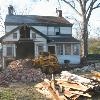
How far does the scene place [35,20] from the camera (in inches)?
2016

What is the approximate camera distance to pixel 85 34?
1703 inches

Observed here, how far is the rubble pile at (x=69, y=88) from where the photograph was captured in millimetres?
18438

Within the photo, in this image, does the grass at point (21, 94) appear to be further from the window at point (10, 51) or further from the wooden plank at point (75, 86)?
the window at point (10, 51)

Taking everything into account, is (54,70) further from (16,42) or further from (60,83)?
(16,42)

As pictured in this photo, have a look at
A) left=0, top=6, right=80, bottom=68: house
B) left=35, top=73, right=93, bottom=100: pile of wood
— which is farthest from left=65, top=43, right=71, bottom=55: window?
left=35, top=73, right=93, bottom=100: pile of wood

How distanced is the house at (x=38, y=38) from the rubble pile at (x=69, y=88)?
23.2 meters

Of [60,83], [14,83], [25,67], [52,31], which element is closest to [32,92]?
[60,83]

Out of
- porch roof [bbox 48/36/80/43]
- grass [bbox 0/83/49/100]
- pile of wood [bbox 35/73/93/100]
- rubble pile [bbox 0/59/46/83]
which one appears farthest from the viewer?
porch roof [bbox 48/36/80/43]

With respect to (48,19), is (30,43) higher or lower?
lower

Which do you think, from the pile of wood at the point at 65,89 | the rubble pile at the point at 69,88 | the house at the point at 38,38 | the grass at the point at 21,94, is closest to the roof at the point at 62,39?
the house at the point at 38,38

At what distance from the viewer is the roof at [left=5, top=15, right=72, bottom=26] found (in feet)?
162

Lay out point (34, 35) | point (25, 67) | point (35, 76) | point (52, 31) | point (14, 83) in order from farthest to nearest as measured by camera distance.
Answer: point (52, 31) < point (34, 35) < point (25, 67) < point (35, 76) < point (14, 83)

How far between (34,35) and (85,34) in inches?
271

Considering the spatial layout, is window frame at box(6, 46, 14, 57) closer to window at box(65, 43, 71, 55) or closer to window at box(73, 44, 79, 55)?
window at box(65, 43, 71, 55)
